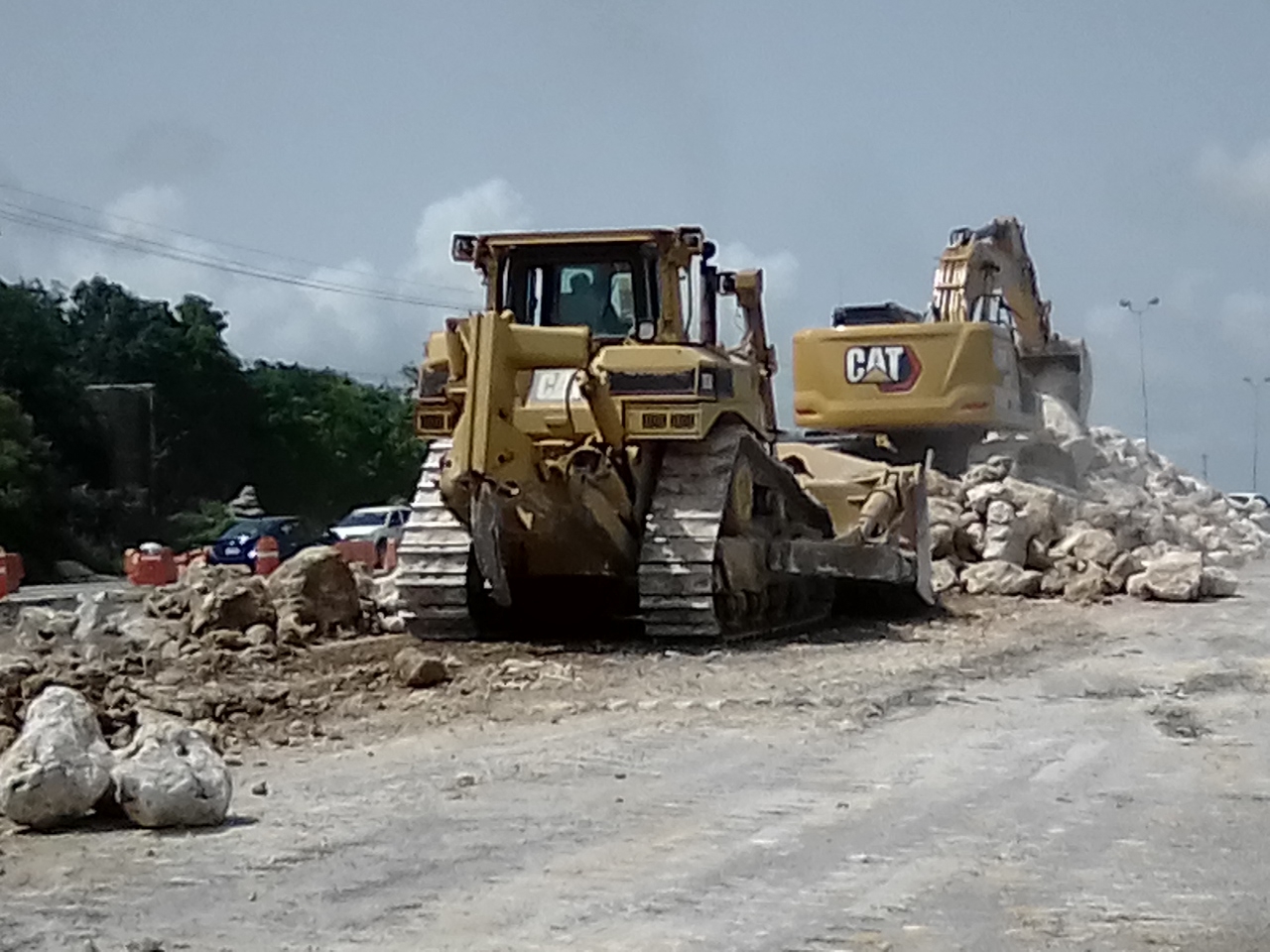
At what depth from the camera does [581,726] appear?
900 centimetres

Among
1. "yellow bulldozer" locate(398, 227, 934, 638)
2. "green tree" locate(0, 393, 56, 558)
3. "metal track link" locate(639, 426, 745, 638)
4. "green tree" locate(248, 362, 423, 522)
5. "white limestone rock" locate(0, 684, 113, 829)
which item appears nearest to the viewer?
"white limestone rock" locate(0, 684, 113, 829)

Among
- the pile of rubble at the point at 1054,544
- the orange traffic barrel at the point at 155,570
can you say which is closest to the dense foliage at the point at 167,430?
the orange traffic barrel at the point at 155,570

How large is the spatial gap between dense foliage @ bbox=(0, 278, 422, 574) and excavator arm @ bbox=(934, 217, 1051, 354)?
2145 cm

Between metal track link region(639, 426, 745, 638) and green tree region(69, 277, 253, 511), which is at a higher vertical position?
green tree region(69, 277, 253, 511)

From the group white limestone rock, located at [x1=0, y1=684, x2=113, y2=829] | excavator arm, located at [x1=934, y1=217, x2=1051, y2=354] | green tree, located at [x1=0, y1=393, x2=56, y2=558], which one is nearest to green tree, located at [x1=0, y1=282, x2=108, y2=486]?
green tree, located at [x1=0, y1=393, x2=56, y2=558]

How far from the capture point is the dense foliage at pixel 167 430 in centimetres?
4097

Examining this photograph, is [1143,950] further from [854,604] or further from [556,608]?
[854,604]

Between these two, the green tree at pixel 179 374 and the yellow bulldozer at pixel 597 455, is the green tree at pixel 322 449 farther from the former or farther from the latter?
the yellow bulldozer at pixel 597 455

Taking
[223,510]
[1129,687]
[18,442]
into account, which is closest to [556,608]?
[1129,687]

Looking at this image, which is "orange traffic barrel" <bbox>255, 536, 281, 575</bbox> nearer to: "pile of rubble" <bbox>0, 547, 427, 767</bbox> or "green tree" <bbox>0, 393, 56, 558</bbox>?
"pile of rubble" <bbox>0, 547, 427, 767</bbox>

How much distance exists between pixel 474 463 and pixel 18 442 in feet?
102

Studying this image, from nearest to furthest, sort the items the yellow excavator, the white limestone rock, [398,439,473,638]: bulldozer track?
1. the white limestone rock
2. [398,439,473,638]: bulldozer track
3. the yellow excavator

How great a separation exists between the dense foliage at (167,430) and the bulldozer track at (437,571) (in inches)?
1066

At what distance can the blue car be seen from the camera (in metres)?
27.8
